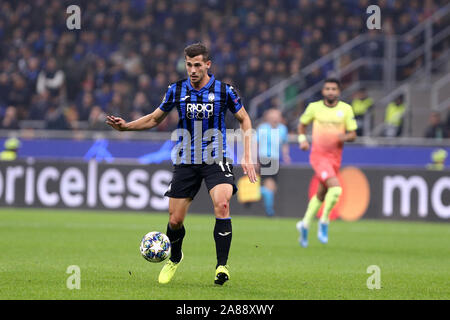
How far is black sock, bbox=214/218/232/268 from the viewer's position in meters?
8.18

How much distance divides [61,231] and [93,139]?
7018 millimetres

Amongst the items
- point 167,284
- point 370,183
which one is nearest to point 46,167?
point 370,183

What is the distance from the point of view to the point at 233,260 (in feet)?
34.9

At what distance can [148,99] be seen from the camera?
22.8 metres

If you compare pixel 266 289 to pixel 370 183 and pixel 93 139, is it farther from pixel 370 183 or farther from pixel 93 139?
pixel 93 139

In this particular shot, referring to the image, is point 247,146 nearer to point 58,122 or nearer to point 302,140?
point 302,140

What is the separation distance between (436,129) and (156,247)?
43.5ft

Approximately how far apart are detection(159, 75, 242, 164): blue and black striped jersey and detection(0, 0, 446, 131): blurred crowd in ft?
44.4

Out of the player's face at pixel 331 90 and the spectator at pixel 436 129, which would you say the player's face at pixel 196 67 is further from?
the spectator at pixel 436 129

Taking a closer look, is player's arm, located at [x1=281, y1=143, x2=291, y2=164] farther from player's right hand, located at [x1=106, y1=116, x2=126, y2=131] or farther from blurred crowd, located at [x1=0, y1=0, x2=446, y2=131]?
player's right hand, located at [x1=106, y1=116, x2=126, y2=131]

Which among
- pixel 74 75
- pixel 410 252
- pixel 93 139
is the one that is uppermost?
pixel 74 75

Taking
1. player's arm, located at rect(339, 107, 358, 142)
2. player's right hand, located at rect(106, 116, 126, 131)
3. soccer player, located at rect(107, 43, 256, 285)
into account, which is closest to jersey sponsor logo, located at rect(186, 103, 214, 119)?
soccer player, located at rect(107, 43, 256, 285)
